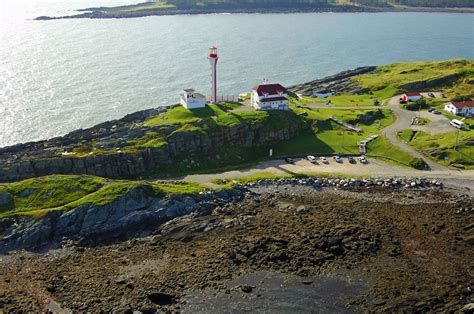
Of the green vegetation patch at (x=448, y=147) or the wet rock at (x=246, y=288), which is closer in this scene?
the wet rock at (x=246, y=288)

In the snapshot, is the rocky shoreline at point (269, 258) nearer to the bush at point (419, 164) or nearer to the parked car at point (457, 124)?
the bush at point (419, 164)

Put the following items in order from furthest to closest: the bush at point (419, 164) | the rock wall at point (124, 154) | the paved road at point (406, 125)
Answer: the paved road at point (406, 125) < the bush at point (419, 164) < the rock wall at point (124, 154)

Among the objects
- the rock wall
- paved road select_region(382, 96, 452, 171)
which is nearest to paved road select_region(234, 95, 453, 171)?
paved road select_region(382, 96, 452, 171)

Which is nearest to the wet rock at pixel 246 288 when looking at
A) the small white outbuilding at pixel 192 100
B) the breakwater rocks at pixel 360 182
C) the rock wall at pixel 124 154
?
the breakwater rocks at pixel 360 182

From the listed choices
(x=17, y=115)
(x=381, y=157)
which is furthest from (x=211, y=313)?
(x=17, y=115)

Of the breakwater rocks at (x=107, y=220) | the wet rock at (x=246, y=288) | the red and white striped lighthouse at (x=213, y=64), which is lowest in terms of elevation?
the wet rock at (x=246, y=288)

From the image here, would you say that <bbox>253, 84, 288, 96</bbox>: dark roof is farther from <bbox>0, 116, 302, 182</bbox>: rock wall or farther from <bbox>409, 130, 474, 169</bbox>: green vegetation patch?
Result: <bbox>409, 130, 474, 169</bbox>: green vegetation patch

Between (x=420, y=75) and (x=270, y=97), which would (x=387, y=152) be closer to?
(x=270, y=97)
